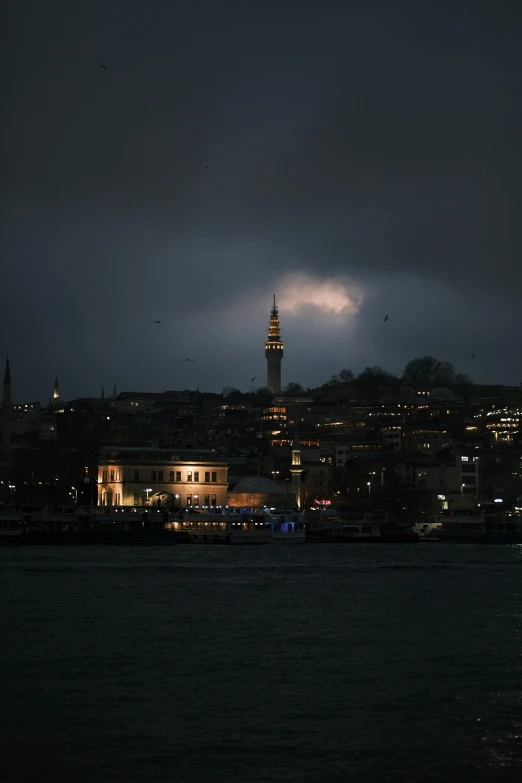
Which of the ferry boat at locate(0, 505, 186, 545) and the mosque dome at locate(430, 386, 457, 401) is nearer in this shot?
the ferry boat at locate(0, 505, 186, 545)

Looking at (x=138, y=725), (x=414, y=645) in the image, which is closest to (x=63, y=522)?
(x=414, y=645)

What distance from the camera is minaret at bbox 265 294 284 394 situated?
560ft

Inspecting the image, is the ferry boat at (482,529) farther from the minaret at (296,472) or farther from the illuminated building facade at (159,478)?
the minaret at (296,472)

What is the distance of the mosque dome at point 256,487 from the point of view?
76.9 metres

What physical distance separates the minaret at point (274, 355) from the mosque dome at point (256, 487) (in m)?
89.5

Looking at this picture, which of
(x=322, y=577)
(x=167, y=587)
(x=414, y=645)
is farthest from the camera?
(x=322, y=577)

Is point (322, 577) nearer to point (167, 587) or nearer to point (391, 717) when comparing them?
point (167, 587)

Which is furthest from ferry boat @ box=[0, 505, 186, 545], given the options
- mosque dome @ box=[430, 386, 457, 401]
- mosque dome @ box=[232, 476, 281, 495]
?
mosque dome @ box=[430, 386, 457, 401]

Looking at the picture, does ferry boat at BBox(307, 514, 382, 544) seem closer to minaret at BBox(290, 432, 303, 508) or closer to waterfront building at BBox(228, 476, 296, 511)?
waterfront building at BBox(228, 476, 296, 511)

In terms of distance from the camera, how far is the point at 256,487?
77.2m

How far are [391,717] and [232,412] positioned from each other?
120 meters

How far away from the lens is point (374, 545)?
189ft

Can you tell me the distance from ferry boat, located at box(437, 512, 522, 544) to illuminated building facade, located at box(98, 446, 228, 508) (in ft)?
47.0

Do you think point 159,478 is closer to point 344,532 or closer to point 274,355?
point 344,532
